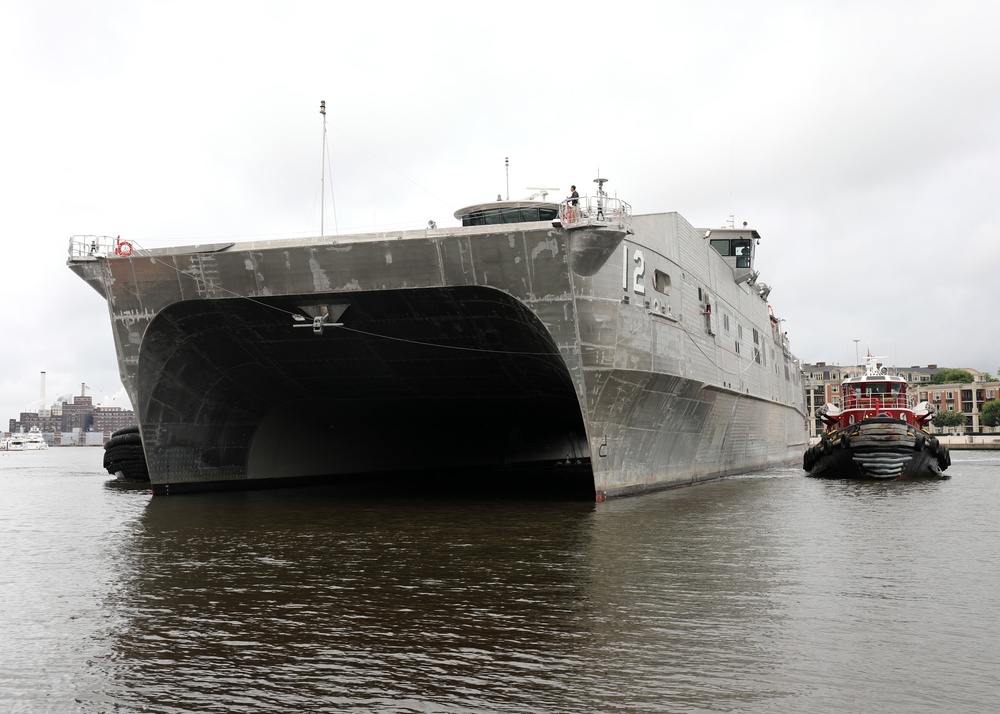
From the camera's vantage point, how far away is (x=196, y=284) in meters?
23.0

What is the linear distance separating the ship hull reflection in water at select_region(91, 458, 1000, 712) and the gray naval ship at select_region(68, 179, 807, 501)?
596 cm

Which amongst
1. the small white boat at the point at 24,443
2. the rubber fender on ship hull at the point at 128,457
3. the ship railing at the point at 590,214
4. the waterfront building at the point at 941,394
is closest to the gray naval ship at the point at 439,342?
the ship railing at the point at 590,214

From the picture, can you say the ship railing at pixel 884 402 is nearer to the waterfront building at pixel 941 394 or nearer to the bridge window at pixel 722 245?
the bridge window at pixel 722 245

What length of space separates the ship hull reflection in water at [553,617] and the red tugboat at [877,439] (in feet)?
48.6

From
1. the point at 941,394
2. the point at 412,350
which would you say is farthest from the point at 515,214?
the point at 941,394

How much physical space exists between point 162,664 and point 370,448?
29.2 metres

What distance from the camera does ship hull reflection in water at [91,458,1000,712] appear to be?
7660 mm

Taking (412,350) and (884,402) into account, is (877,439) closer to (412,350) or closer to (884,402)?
(884,402)

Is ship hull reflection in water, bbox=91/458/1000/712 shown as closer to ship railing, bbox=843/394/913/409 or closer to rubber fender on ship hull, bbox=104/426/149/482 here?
ship railing, bbox=843/394/913/409

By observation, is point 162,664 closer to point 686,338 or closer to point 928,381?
point 686,338

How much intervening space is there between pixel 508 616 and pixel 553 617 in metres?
0.56

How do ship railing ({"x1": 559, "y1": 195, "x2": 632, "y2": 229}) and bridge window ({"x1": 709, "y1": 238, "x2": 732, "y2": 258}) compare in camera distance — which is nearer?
ship railing ({"x1": 559, "y1": 195, "x2": 632, "y2": 229})

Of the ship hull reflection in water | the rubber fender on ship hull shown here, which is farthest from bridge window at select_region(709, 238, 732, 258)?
the rubber fender on ship hull

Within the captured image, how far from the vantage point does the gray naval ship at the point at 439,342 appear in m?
21.6
